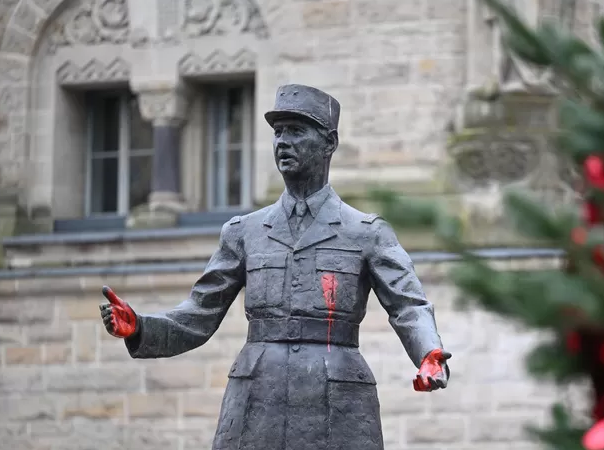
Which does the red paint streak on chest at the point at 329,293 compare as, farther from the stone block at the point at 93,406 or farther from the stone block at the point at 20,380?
the stone block at the point at 20,380

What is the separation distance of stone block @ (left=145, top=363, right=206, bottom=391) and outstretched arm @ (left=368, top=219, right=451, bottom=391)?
8437 mm

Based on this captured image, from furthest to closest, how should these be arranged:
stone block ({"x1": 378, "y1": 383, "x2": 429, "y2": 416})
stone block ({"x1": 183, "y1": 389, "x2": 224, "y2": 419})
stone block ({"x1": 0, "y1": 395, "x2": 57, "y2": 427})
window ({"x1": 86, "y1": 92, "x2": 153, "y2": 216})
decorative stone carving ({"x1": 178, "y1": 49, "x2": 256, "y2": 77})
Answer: window ({"x1": 86, "y1": 92, "x2": 153, "y2": 216}) < decorative stone carving ({"x1": 178, "y1": 49, "x2": 256, "y2": 77}) < stone block ({"x1": 0, "y1": 395, "x2": 57, "y2": 427}) < stone block ({"x1": 183, "y1": 389, "x2": 224, "y2": 419}) < stone block ({"x1": 378, "y1": 383, "x2": 429, "y2": 416})

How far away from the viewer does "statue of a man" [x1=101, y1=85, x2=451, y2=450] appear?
263 inches

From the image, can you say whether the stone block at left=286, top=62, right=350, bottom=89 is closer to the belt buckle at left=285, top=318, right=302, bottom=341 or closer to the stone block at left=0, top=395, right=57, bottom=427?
the stone block at left=0, top=395, right=57, bottom=427

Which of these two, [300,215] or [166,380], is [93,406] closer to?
[166,380]

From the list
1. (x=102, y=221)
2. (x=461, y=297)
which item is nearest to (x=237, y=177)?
(x=102, y=221)

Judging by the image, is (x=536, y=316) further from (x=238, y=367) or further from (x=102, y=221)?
(x=102, y=221)

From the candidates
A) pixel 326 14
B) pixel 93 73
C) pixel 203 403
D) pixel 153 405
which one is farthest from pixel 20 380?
pixel 326 14

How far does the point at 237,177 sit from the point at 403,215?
13.4 metres

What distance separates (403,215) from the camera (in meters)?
3.00

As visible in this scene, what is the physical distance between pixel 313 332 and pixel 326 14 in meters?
8.86

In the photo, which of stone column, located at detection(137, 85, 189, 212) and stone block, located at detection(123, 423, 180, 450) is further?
stone column, located at detection(137, 85, 189, 212)

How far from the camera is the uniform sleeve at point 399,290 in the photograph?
259 inches

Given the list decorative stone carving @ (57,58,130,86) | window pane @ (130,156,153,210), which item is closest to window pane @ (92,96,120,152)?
window pane @ (130,156,153,210)
